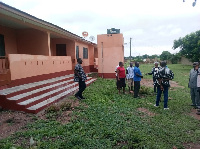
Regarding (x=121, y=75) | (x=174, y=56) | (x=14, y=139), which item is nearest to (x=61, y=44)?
(x=121, y=75)

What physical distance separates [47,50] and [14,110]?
212 inches

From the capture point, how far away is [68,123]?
4.71 meters

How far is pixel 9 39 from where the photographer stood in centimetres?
962

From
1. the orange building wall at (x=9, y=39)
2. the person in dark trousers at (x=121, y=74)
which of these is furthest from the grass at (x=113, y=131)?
the orange building wall at (x=9, y=39)

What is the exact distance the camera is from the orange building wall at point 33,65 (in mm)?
7141

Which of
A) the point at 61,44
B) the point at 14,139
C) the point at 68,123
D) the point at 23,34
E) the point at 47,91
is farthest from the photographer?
the point at 61,44

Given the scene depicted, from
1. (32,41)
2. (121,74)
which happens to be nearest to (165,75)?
(121,74)

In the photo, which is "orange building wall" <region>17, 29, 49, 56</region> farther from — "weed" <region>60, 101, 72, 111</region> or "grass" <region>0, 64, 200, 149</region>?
"grass" <region>0, 64, 200, 149</region>

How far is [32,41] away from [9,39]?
124 centimetres

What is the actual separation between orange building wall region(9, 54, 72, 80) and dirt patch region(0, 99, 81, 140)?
7.27 ft

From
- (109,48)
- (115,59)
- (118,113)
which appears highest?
(109,48)

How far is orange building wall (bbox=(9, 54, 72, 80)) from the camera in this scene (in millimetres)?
7141

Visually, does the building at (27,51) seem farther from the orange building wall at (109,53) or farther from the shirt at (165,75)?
the shirt at (165,75)

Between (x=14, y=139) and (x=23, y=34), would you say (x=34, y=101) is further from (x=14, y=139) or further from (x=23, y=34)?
(x=23, y=34)
